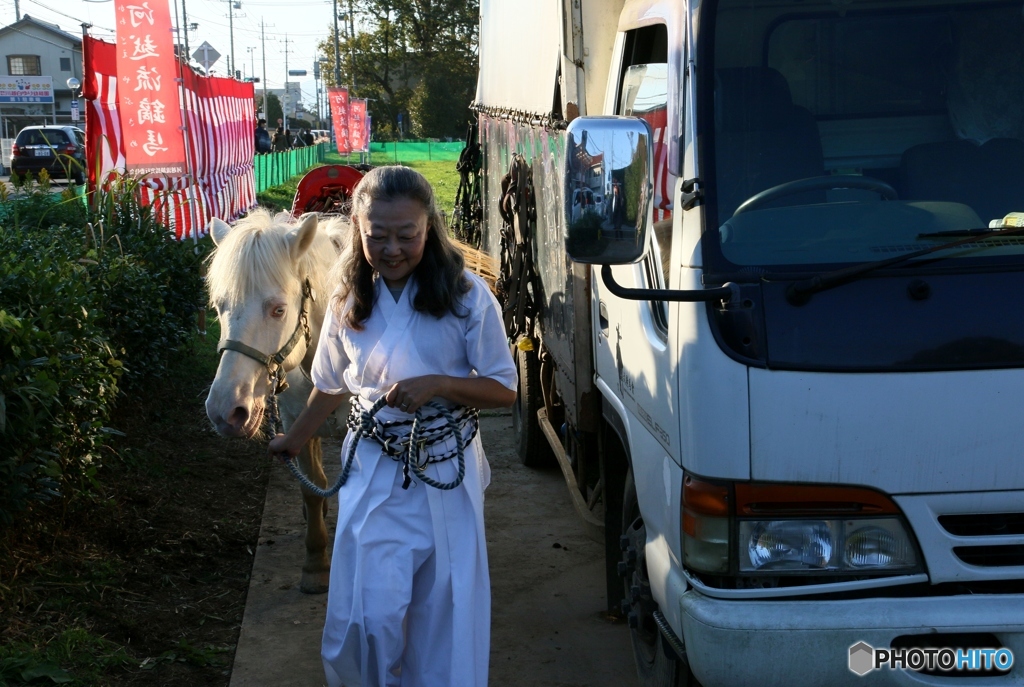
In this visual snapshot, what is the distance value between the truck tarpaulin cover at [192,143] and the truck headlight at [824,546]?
275 inches

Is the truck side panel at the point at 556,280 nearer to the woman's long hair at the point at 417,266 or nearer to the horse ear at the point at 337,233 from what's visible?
the woman's long hair at the point at 417,266

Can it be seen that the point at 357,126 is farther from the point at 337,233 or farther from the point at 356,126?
the point at 337,233

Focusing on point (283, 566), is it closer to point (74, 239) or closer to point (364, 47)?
point (74, 239)

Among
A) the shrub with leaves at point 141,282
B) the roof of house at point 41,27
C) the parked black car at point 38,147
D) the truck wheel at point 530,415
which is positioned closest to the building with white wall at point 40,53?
the roof of house at point 41,27

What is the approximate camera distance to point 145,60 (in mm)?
8969

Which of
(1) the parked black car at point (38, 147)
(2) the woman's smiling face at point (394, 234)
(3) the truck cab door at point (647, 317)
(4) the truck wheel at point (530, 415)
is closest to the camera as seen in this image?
(3) the truck cab door at point (647, 317)

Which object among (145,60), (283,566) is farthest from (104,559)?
(145,60)

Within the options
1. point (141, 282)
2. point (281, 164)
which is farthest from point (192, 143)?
point (281, 164)

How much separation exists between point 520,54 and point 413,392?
139 inches

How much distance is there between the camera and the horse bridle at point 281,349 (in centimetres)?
362

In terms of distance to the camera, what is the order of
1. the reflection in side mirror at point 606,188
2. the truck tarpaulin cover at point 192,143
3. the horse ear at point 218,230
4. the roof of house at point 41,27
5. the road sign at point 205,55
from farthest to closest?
the roof of house at point 41,27, the road sign at point 205,55, the truck tarpaulin cover at point 192,143, the horse ear at point 218,230, the reflection in side mirror at point 606,188

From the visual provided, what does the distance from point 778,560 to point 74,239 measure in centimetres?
556

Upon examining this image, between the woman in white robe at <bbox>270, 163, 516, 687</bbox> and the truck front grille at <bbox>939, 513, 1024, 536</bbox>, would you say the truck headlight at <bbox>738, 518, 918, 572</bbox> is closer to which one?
the truck front grille at <bbox>939, 513, 1024, 536</bbox>

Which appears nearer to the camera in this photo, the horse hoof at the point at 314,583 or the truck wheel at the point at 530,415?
the horse hoof at the point at 314,583
